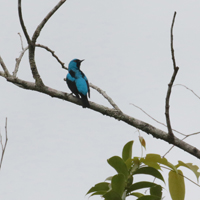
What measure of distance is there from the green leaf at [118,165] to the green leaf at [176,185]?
0.27 m

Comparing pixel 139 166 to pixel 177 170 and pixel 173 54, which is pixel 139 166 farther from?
pixel 173 54

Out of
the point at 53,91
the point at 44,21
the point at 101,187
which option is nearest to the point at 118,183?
the point at 101,187

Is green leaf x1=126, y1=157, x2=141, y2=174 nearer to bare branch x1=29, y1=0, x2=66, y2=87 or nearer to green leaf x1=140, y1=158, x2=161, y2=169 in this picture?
green leaf x1=140, y1=158, x2=161, y2=169

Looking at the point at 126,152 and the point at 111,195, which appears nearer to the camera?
the point at 111,195

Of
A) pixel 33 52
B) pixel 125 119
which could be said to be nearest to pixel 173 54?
pixel 125 119

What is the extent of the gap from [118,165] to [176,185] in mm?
365

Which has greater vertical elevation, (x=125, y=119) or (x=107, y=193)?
(x=125, y=119)

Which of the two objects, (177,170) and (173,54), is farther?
(173,54)

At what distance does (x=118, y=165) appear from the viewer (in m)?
1.91

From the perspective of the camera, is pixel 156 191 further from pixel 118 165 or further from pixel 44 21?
pixel 44 21

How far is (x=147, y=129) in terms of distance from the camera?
3725mm

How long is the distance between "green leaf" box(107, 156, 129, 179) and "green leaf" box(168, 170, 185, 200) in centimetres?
27

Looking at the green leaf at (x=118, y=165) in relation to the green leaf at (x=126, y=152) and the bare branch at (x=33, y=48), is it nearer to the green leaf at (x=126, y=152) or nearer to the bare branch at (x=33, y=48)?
the green leaf at (x=126, y=152)

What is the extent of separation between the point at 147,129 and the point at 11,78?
166 cm
